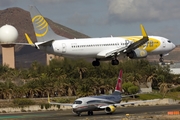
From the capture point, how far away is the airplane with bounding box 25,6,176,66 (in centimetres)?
9125

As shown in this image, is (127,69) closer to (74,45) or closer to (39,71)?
(39,71)

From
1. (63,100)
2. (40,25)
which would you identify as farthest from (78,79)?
(40,25)

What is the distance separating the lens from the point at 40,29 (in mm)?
95188

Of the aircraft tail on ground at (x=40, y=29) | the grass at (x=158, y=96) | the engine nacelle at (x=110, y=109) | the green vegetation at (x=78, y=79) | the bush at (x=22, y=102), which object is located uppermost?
the aircraft tail on ground at (x=40, y=29)

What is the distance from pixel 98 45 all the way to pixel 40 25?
1020cm

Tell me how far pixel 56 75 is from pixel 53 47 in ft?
166

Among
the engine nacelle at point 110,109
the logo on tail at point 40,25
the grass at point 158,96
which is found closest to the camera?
the engine nacelle at point 110,109

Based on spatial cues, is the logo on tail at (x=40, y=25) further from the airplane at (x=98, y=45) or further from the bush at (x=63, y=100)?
the bush at (x=63, y=100)

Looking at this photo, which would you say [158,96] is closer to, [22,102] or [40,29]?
[22,102]

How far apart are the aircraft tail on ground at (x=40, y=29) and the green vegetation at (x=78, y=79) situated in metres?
21.7

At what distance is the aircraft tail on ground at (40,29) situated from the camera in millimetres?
A: 94000

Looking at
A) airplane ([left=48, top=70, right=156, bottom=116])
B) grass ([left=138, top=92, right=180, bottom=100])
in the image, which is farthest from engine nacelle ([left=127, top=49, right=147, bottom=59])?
grass ([left=138, top=92, right=180, bottom=100])

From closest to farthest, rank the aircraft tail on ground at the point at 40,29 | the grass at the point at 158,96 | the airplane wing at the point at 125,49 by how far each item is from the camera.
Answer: the airplane wing at the point at 125,49
the aircraft tail on ground at the point at 40,29
the grass at the point at 158,96


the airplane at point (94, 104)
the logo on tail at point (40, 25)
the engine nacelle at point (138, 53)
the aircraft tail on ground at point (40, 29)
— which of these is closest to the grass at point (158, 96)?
the airplane at point (94, 104)
